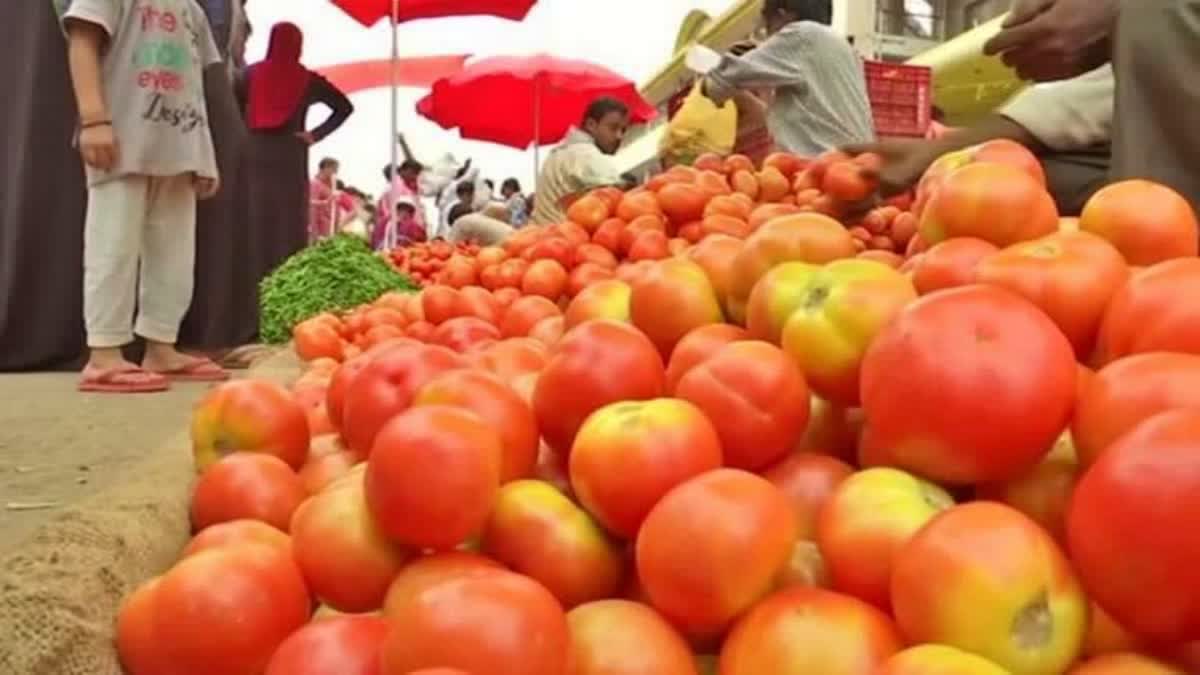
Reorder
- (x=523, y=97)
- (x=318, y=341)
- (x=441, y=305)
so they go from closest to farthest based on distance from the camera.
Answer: (x=441, y=305), (x=318, y=341), (x=523, y=97)

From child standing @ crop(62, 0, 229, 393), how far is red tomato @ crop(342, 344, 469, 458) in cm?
303

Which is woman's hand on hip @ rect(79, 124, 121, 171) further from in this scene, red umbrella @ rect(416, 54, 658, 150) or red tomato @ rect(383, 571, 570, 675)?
red umbrella @ rect(416, 54, 658, 150)

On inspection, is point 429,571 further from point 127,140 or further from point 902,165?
point 127,140

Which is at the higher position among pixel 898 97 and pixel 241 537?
pixel 898 97

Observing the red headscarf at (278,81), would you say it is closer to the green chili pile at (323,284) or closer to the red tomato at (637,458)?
the green chili pile at (323,284)

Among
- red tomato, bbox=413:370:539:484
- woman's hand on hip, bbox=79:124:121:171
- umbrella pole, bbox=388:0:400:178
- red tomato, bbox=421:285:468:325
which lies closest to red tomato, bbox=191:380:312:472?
red tomato, bbox=413:370:539:484

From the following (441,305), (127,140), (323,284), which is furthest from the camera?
(323,284)

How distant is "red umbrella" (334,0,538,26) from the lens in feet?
29.8

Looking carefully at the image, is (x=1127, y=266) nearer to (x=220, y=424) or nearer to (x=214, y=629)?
(x=214, y=629)

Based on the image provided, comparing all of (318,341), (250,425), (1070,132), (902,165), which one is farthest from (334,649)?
(318,341)

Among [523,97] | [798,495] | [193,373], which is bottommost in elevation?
[193,373]

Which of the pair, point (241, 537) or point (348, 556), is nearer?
point (348, 556)

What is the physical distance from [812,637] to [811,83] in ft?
13.1

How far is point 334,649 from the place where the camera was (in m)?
0.84
